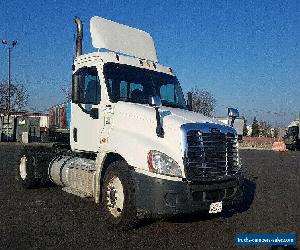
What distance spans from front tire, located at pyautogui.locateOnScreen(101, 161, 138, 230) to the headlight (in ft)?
1.71

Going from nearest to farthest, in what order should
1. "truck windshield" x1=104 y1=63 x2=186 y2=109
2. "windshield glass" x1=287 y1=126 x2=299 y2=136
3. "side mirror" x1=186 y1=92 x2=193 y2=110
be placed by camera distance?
"truck windshield" x1=104 y1=63 x2=186 y2=109 < "side mirror" x1=186 y1=92 x2=193 y2=110 < "windshield glass" x1=287 y1=126 x2=299 y2=136

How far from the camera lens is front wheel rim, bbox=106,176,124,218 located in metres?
6.29

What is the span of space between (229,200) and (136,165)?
5.52 feet

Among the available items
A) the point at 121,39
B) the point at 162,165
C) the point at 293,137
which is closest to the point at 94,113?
the point at 121,39

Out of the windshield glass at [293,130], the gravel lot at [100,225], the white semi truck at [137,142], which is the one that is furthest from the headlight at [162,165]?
the windshield glass at [293,130]

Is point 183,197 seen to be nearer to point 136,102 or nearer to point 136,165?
point 136,165

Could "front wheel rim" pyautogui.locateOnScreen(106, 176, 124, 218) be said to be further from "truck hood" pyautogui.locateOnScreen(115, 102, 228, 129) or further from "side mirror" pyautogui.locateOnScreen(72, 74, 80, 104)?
"side mirror" pyautogui.locateOnScreen(72, 74, 80, 104)

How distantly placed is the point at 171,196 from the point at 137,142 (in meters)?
1.05

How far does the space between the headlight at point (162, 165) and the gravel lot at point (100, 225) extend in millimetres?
1069

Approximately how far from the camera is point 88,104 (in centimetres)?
763

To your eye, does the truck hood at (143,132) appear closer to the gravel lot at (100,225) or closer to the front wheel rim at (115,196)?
the front wheel rim at (115,196)

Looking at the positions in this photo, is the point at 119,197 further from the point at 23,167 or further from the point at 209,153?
the point at 23,167

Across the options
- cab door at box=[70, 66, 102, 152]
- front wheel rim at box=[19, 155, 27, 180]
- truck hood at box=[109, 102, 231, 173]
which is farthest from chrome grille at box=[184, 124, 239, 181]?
front wheel rim at box=[19, 155, 27, 180]

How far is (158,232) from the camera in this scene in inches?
248
